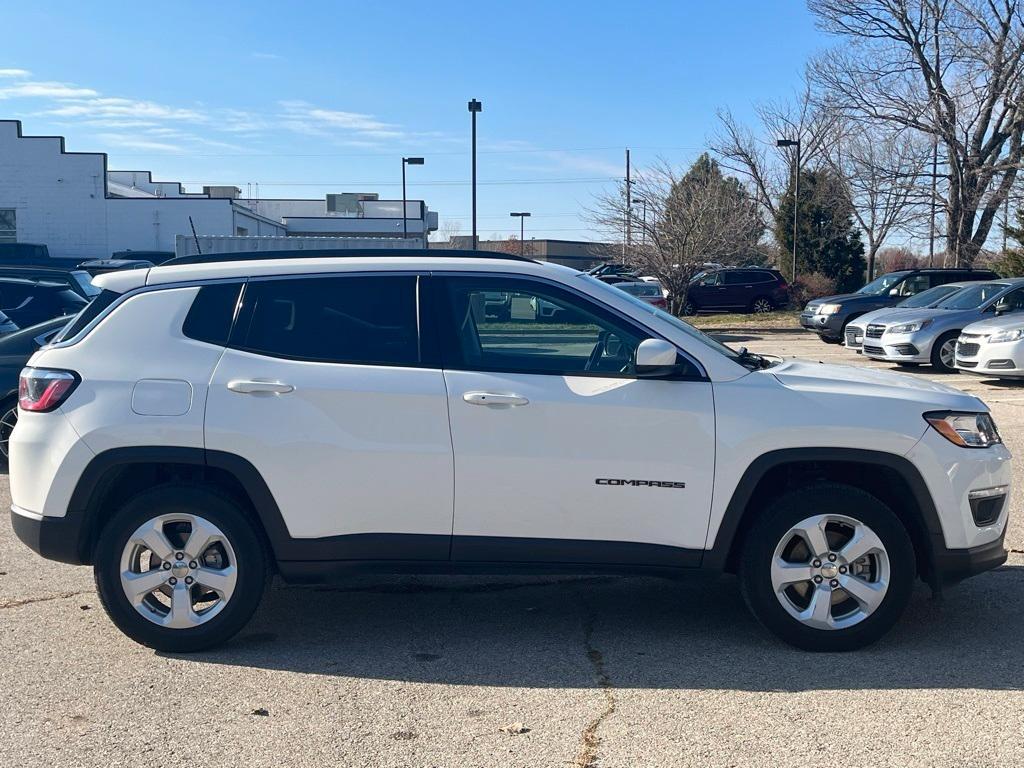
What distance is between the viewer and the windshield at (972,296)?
17969 mm

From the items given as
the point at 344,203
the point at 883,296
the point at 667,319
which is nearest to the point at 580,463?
the point at 667,319

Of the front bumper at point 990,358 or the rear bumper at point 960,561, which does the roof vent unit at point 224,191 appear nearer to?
the front bumper at point 990,358

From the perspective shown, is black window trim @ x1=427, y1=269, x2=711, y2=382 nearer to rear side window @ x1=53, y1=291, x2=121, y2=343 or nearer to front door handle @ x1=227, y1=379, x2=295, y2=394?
front door handle @ x1=227, y1=379, x2=295, y2=394

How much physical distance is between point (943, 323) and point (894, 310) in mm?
1733

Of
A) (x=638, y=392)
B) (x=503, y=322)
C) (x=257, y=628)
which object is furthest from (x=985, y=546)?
(x=257, y=628)

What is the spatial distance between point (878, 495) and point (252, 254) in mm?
3284

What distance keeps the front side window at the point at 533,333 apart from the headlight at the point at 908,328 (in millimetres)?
14415

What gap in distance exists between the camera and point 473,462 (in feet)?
15.8

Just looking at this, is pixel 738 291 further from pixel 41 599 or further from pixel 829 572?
pixel 41 599

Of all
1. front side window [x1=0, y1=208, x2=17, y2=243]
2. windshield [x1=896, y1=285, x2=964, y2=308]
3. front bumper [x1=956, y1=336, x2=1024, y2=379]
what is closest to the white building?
front side window [x1=0, y1=208, x2=17, y2=243]

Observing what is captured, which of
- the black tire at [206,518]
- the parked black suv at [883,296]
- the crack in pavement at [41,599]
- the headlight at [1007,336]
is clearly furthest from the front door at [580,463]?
the parked black suv at [883,296]

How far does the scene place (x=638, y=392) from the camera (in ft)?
15.9

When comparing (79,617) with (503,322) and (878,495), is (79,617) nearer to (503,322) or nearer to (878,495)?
(503,322)

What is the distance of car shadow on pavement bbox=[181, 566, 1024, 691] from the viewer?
15.3 feet
